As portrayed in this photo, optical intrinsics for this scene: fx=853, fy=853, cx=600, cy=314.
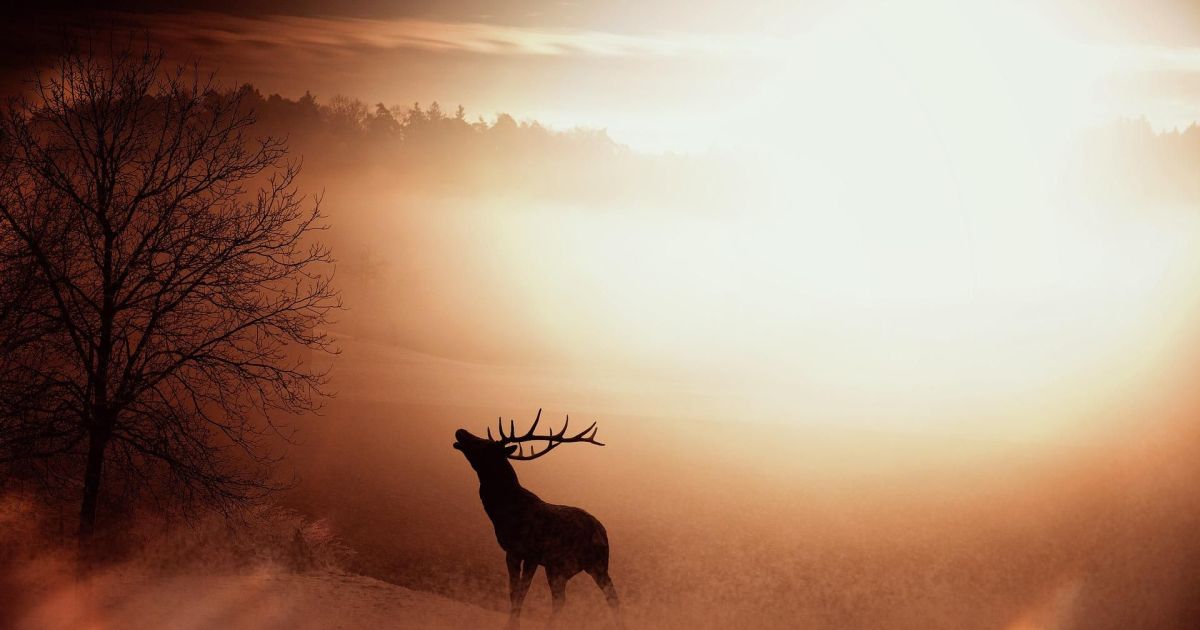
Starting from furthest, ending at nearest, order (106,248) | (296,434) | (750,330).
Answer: (750,330) → (296,434) → (106,248)

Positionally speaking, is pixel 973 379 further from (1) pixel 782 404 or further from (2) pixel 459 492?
(2) pixel 459 492

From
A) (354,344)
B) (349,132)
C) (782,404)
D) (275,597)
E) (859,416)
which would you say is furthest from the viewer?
(349,132)

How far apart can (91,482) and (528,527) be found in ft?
27.0

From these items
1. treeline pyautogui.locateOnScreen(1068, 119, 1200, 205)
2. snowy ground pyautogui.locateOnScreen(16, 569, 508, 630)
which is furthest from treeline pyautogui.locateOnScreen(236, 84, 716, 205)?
snowy ground pyautogui.locateOnScreen(16, 569, 508, 630)

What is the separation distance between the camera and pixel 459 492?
91.0 ft

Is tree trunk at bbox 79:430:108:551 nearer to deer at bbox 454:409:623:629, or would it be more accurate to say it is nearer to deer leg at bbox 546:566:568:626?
deer at bbox 454:409:623:629

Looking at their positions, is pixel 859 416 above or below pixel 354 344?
below

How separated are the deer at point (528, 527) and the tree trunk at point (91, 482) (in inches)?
257

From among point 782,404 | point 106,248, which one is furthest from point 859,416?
point 106,248

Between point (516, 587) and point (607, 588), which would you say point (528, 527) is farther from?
point (607, 588)

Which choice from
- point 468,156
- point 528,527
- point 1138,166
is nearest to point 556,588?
point 528,527

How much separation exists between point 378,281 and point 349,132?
65758mm

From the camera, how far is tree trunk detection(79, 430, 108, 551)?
15.7 metres

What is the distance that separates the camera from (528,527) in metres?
16.5
